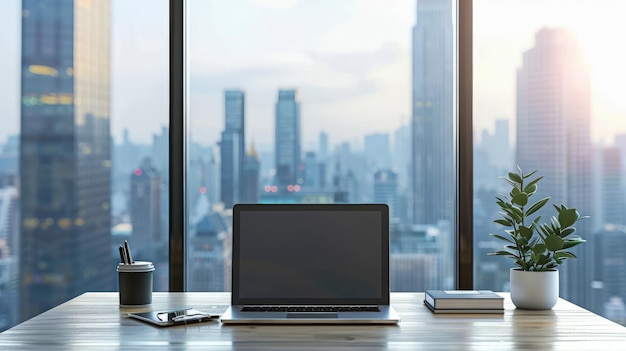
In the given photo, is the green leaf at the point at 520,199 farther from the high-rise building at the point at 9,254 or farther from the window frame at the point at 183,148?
the high-rise building at the point at 9,254

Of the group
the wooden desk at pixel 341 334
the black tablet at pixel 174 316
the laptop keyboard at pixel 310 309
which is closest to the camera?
the wooden desk at pixel 341 334

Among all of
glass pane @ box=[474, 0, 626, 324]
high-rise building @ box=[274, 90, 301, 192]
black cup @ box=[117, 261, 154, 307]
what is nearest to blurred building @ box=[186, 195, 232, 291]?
high-rise building @ box=[274, 90, 301, 192]

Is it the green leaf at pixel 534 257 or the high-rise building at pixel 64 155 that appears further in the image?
the high-rise building at pixel 64 155

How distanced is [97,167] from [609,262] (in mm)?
1813

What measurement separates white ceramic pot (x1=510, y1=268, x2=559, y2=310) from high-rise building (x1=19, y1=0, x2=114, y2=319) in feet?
4.53

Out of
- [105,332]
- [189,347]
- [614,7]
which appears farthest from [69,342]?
[614,7]

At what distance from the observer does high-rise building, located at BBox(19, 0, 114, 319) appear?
2588mm

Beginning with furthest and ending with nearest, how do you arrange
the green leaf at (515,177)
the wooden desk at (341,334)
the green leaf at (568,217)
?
the green leaf at (515,177) < the green leaf at (568,217) < the wooden desk at (341,334)

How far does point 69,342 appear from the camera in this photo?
160cm

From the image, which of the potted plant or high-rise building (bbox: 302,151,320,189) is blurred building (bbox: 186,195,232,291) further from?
the potted plant

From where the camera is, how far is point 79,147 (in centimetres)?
260

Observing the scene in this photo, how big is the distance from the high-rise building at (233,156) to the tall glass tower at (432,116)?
0.60 metres

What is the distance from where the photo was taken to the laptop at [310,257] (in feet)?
6.35

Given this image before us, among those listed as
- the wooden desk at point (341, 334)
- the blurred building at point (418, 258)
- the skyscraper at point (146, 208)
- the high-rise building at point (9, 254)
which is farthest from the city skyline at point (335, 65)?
the wooden desk at point (341, 334)
